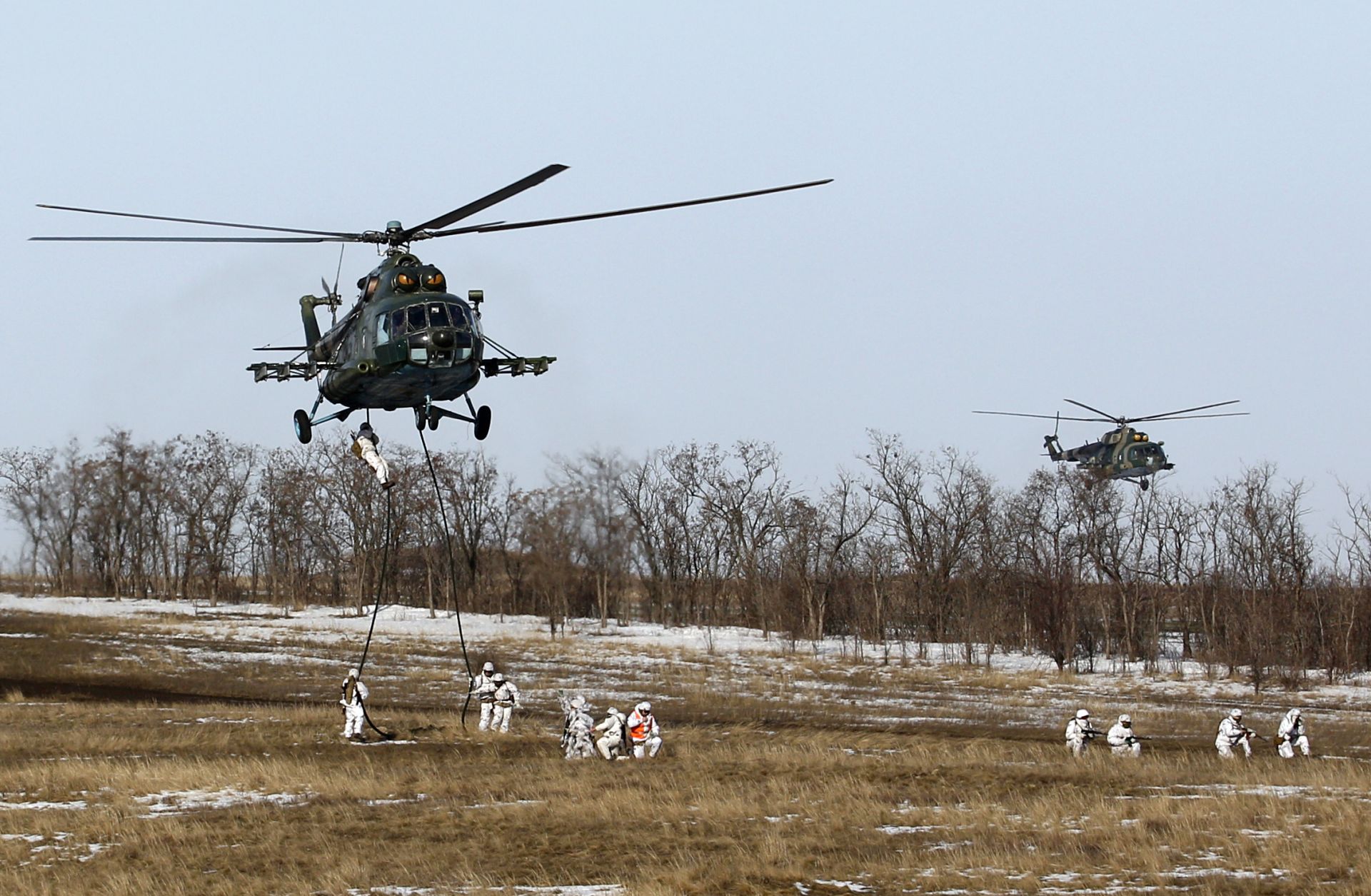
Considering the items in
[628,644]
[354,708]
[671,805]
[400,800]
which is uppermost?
[354,708]

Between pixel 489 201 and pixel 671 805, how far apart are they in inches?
A: 352

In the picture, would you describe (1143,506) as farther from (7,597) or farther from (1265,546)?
(7,597)

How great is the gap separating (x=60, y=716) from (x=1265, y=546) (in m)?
56.4

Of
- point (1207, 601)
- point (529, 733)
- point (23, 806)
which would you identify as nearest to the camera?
point (23, 806)

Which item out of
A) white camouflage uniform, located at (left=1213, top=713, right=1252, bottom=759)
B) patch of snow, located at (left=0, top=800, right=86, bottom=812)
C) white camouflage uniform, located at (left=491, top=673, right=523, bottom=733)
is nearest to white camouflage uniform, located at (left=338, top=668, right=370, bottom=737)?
white camouflage uniform, located at (left=491, top=673, right=523, bottom=733)

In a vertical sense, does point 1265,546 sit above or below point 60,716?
above

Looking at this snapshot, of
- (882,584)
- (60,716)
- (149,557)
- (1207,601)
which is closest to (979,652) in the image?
(882,584)

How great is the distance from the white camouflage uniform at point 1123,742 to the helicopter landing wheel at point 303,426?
1522 centimetres

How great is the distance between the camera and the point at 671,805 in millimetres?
19344

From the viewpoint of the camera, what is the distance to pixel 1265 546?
221 ft

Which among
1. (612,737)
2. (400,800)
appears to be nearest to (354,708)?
(612,737)

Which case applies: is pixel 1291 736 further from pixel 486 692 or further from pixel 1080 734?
pixel 486 692

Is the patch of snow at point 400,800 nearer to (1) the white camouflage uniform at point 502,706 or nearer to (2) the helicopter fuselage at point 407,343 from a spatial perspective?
(2) the helicopter fuselage at point 407,343

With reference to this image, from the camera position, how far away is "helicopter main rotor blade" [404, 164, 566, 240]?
52.1 feet
